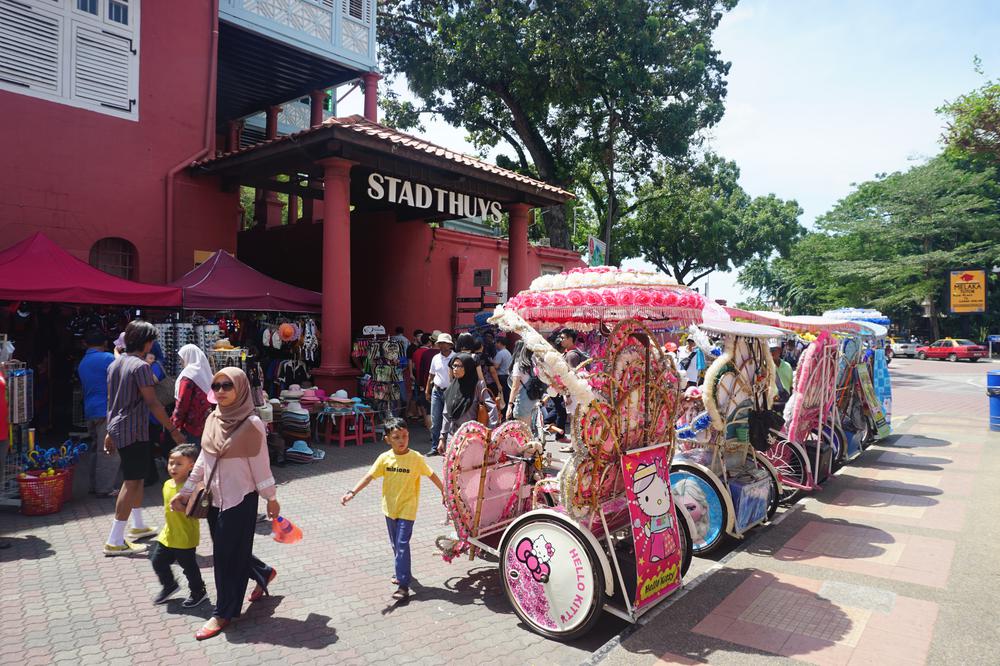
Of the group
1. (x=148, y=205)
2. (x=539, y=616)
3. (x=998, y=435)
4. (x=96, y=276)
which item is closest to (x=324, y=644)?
(x=539, y=616)

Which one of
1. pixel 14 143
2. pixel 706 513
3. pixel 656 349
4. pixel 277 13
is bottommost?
pixel 706 513

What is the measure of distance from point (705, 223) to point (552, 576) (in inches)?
1225

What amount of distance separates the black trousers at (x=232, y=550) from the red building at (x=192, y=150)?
670 centimetres

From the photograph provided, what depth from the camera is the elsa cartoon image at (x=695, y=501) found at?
218 inches

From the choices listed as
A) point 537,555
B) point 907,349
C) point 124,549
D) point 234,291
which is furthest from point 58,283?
point 907,349

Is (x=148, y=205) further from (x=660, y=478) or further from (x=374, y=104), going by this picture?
(x=660, y=478)

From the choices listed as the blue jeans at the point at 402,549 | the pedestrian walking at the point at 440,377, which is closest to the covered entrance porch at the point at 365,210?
the pedestrian walking at the point at 440,377

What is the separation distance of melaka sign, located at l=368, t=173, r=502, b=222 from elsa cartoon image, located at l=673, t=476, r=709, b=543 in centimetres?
821

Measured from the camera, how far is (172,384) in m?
7.04

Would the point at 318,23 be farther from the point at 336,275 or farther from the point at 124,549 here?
the point at 124,549

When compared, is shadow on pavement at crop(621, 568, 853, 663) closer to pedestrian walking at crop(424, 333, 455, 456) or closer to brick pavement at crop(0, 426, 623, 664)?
brick pavement at crop(0, 426, 623, 664)

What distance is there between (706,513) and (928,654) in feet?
6.33

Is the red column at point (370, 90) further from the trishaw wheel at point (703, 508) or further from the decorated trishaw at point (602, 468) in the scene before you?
the trishaw wheel at point (703, 508)

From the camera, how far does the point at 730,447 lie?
597 cm
